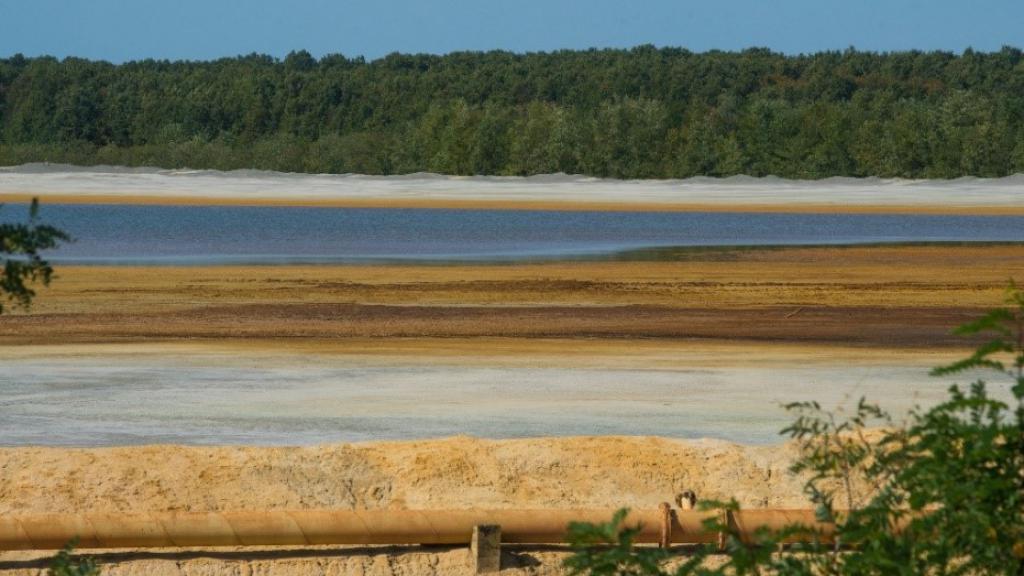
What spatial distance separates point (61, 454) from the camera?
38.9ft

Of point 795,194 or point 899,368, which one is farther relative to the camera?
point 795,194

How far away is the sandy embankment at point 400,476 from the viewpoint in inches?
442

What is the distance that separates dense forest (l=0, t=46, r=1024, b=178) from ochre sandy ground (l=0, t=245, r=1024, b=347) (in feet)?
216

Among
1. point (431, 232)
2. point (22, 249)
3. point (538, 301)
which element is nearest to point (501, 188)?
point (431, 232)

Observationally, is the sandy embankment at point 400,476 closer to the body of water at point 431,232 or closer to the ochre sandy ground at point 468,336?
the ochre sandy ground at point 468,336

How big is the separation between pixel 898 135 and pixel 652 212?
36034mm

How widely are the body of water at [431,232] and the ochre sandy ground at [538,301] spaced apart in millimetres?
4121

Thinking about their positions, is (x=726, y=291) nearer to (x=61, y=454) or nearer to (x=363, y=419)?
(x=363, y=419)

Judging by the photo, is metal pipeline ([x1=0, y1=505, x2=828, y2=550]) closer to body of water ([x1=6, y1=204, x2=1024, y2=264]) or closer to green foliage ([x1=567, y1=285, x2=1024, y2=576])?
green foliage ([x1=567, y1=285, x2=1024, y2=576])

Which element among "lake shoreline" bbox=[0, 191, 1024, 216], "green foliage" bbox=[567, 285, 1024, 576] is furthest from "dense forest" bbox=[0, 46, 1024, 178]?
"green foliage" bbox=[567, 285, 1024, 576]

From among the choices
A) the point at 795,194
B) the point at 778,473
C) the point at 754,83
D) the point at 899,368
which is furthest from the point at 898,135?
the point at 778,473

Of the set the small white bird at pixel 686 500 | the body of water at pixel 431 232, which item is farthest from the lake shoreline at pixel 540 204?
the small white bird at pixel 686 500

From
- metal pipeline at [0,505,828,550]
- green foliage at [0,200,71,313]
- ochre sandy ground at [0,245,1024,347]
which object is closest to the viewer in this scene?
green foliage at [0,200,71,313]

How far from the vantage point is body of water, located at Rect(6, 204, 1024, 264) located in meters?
40.8
